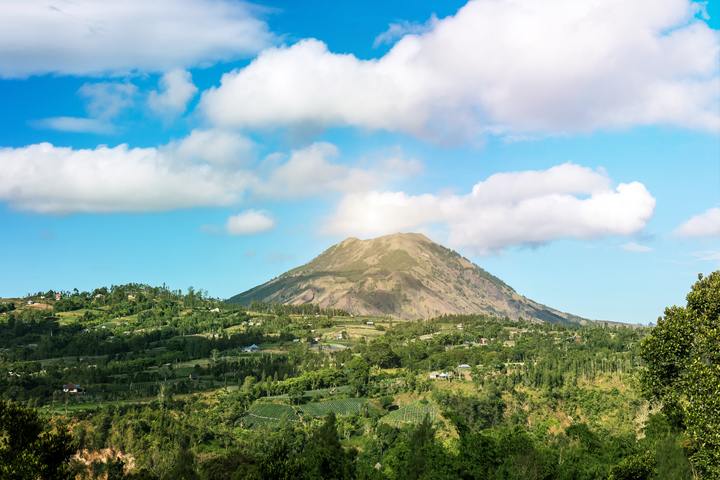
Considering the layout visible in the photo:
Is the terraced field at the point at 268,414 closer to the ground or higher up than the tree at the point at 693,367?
closer to the ground

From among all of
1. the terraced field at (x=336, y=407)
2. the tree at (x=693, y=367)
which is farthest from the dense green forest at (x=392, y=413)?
the terraced field at (x=336, y=407)

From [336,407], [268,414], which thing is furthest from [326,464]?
[336,407]

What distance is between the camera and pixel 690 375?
44688mm

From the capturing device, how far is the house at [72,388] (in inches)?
6395

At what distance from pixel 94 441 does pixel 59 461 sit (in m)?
77.5

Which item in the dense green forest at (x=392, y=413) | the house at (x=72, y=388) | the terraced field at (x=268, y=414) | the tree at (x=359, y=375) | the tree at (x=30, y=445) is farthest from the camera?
the house at (x=72, y=388)

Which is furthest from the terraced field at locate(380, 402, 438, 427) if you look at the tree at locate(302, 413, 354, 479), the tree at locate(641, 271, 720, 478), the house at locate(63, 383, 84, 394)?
the house at locate(63, 383, 84, 394)

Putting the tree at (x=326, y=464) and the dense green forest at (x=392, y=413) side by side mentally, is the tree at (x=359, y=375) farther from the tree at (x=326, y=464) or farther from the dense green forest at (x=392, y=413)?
the tree at (x=326, y=464)

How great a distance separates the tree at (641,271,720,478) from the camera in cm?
4147

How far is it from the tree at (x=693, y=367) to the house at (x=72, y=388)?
5885 inches

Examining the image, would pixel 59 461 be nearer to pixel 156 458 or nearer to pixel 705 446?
pixel 705 446

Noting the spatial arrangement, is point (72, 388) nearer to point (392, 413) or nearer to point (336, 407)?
point (336, 407)

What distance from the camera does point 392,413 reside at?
138 m

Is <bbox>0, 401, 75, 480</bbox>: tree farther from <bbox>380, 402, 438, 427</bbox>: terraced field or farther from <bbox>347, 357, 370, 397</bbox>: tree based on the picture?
<bbox>347, 357, 370, 397</bbox>: tree
